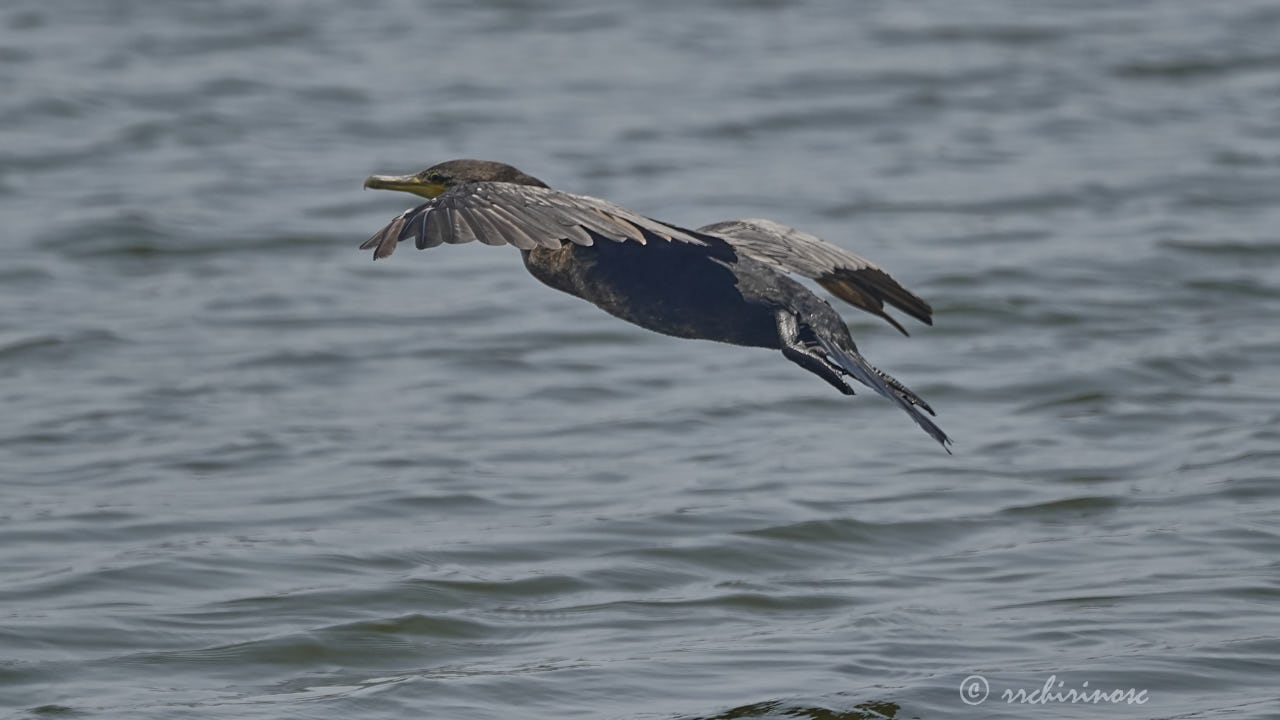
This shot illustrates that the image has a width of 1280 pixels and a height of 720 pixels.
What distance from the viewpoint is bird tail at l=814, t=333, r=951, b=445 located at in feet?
18.4

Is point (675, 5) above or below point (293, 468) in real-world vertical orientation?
above

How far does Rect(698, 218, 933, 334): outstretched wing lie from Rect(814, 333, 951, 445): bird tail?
0.55 metres

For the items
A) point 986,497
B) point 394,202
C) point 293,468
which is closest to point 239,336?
point 293,468

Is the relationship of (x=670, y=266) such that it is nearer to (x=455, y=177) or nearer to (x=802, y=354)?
(x=802, y=354)

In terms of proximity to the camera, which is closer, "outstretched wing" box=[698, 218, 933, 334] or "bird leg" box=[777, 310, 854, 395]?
"bird leg" box=[777, 310, 854, 395]

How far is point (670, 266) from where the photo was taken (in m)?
6.22

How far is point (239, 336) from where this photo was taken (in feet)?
33.6

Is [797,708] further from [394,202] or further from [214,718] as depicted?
[394,202]

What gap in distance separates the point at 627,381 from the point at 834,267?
323cm

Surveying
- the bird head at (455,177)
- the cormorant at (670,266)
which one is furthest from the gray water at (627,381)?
the bird head at (455,177)

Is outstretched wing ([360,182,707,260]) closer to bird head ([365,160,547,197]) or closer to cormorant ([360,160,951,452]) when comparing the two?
cormorant ([360,160,951,452])

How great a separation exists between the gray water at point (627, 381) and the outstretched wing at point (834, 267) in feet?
3.27

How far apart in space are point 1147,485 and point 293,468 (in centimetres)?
336

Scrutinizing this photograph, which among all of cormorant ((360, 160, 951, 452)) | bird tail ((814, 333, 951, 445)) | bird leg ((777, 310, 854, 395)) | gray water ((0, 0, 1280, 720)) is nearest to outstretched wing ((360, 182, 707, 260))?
cormorant ((360, 160, 951, 452))
